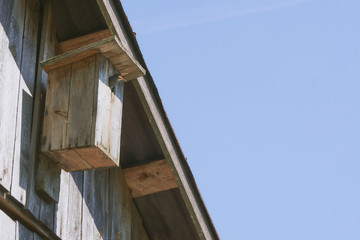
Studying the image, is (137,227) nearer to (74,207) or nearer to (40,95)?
(74,207)

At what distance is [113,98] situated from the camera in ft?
14.5

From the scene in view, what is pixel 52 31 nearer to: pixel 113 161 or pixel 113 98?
pixel 113 98

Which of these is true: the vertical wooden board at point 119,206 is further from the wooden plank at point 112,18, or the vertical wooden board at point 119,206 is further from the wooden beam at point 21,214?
the wooden plank at point 112,18

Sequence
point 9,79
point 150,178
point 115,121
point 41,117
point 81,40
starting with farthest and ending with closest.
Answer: point 150,178, point 81,40, point 115,121, point 41,117, point 9,79

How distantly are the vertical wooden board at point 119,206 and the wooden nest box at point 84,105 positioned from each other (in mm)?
953

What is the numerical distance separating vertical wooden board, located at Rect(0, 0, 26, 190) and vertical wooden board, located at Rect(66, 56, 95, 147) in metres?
0.31

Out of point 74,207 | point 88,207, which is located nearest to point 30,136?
point 74,207

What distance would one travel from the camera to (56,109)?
4.24 meters

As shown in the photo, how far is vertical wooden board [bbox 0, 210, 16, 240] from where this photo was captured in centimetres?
369

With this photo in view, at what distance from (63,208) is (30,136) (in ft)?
1.57

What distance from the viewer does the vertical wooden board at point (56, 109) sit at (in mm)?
4168

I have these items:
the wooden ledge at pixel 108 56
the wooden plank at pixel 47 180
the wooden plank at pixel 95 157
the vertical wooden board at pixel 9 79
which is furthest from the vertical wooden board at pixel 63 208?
the wooden ledge at pixel 108 56

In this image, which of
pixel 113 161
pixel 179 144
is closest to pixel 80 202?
pixel 113 161

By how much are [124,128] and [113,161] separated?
911 mm
